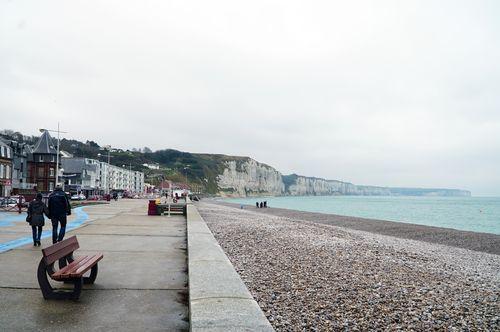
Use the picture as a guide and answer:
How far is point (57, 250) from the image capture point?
5.99m

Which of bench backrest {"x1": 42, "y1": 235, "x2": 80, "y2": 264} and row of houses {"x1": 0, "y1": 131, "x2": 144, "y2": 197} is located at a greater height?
row of houses {"x1": 0, "y1": 131, "x2": 144, "y2": 197}

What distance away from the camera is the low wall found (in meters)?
4.21

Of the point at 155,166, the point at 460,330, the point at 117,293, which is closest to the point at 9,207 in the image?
the point at 117,293

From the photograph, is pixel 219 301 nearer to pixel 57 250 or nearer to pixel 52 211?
pixel 57 250

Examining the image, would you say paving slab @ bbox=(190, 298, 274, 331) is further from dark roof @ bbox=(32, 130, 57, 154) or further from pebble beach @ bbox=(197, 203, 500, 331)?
→ dark roof @ bbox=(32, 130, 57, 154)

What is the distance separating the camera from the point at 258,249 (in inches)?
500

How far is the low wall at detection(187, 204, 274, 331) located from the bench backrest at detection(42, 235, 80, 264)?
6.65ft

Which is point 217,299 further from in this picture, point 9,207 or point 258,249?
point 9,207

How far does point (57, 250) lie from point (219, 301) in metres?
2.73

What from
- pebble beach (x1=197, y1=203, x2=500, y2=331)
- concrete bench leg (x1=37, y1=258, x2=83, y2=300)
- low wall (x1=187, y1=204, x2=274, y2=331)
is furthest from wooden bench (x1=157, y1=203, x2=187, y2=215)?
concrete bench leg (x1=37, y1=258, x2=83, y2=300)

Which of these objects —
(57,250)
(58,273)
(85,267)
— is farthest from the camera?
(57,250)

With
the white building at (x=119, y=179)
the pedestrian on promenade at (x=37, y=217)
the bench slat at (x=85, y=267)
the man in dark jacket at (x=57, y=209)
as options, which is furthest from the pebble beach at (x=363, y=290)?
the white building at (x=119, y=179)

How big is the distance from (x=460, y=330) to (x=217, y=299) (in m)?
3.70

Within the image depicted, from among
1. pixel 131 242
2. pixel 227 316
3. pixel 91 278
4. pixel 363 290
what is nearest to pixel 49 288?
pixel 91 278
